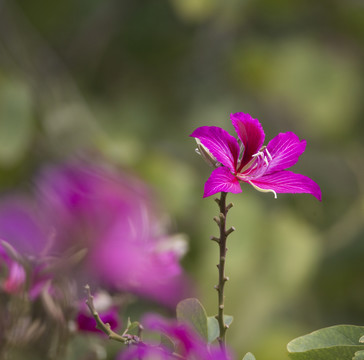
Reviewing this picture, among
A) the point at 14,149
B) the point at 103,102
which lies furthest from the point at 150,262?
the point at 103,102

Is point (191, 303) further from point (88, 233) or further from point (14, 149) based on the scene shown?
point (14, 149)

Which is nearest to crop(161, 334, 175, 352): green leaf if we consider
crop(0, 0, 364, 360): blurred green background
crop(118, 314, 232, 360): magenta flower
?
crop(118, 314, 232, 360): magenta flower

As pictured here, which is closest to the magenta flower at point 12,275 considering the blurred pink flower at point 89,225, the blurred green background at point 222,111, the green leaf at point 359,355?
the blurred pink flower at point 89,225

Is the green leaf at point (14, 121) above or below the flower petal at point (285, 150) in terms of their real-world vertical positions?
above

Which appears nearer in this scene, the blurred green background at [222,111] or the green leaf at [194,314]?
the green leaf at [194,314]

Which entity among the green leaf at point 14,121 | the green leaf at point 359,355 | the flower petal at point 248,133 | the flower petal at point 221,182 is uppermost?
the green leaf at point 14,121

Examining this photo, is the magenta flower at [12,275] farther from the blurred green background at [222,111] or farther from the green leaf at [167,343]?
the blurred green background at [222,111]
